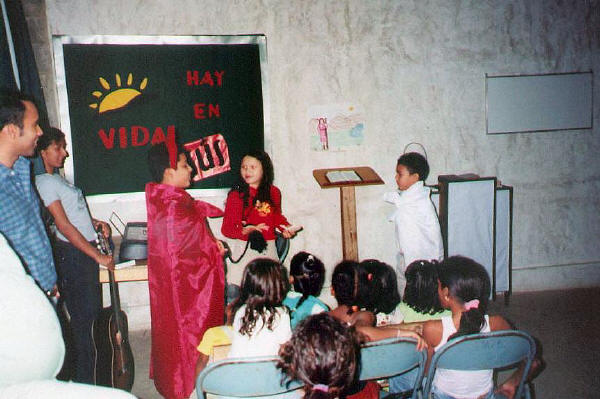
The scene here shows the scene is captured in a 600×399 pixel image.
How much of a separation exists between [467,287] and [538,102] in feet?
8.59

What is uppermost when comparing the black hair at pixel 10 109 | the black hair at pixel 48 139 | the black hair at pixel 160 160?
the black hair at pixel 10 109

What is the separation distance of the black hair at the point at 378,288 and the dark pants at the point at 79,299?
5.28 ft

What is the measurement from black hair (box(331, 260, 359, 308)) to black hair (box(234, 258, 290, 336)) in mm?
219

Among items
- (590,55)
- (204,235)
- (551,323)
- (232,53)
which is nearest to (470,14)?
(590,55)

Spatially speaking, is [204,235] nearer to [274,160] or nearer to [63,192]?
[63,192]

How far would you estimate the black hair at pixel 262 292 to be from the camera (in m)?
1.61

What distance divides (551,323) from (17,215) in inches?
135

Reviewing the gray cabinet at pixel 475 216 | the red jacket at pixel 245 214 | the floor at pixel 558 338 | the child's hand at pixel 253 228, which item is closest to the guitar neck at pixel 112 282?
the floor at pixel 558 338

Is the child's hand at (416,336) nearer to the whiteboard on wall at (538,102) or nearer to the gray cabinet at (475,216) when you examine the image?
the gray cabinet at (475,216)

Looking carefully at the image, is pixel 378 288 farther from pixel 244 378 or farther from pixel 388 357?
pixel 244 378

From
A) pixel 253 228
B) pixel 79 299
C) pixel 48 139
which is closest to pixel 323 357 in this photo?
A: pixel 253 228

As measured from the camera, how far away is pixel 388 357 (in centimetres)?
150

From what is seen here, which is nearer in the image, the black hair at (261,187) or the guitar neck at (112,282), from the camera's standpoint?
the guitar neck at (112,282)

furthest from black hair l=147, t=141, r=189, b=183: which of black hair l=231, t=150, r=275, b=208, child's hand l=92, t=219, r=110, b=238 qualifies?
child's hand l=92, t=219, r=110, b=238
